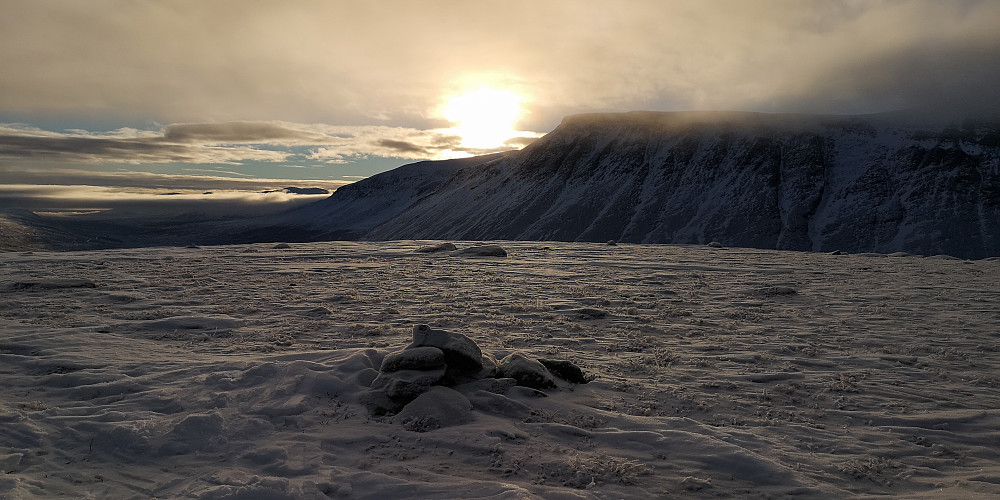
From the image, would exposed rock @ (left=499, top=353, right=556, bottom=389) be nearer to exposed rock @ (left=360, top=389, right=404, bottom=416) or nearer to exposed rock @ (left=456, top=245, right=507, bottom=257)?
exposed rock @ (left=360, top=389, right=404, bottom=416)

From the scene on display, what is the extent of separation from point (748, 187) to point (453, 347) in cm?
11623

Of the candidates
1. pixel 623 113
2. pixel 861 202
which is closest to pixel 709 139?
pixel 623 113

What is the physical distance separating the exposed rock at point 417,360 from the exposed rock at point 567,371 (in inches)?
81.5

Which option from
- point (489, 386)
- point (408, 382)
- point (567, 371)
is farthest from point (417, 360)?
point (567, 371)

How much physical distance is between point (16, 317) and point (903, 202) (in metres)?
121

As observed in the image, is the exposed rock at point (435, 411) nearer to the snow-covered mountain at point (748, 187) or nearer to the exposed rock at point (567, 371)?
the exposed rock at point (567, 371)

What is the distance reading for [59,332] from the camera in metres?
Answer: 12.0

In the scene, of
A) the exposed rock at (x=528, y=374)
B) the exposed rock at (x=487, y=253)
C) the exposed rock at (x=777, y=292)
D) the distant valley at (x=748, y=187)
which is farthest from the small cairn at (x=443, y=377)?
the distant valley at (x=748, y=187)

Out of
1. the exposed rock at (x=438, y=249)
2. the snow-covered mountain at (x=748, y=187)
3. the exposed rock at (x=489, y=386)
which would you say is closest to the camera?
the exposed rock at (x=489, y=386)

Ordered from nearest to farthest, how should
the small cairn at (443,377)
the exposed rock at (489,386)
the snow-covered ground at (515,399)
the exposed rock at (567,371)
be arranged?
the snow-covered ground at (515,399)
the small cairn at (443,377)
the exposed rock at (489,386)
the exposed rock at (567,371)

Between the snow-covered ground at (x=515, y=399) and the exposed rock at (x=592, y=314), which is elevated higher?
the exposed rock at (x=592, y=314)

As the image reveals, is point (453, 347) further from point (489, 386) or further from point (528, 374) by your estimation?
point (528, 374)

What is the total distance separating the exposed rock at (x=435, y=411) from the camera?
298 inches

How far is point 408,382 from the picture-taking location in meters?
8.27
